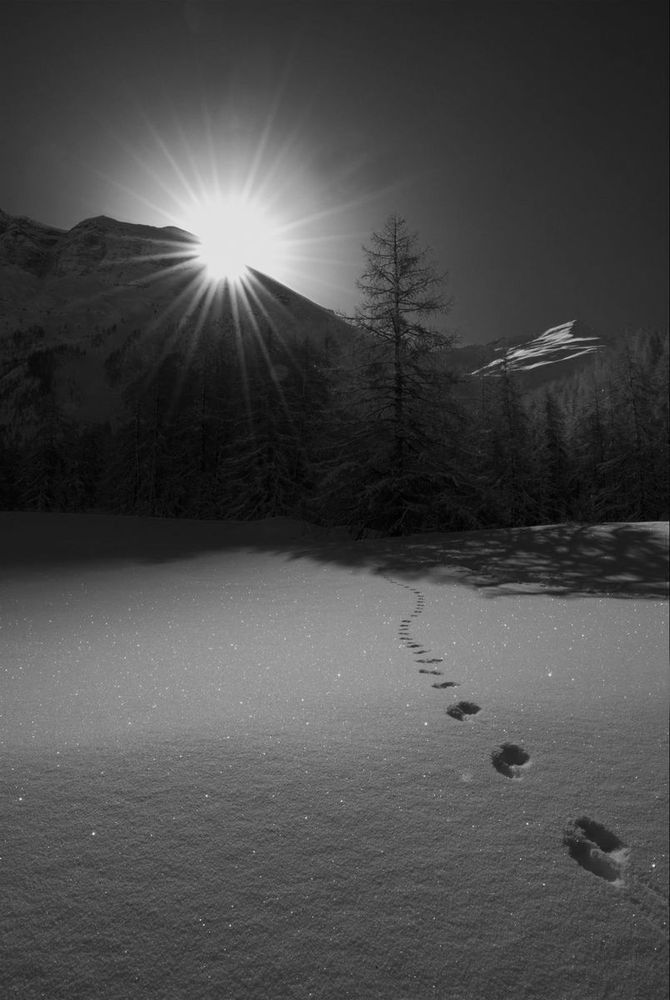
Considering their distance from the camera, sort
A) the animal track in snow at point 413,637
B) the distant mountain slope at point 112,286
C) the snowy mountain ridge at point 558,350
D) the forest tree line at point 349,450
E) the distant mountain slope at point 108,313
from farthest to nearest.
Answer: the snowy mountain ridge at point 558,350 < the distant mountain slope at point 112,286 < the distant mountain slope at point 108,313 < the forest tree line at point 349,450 < the animal track in snow at point 413,637

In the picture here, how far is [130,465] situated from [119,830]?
963 inches

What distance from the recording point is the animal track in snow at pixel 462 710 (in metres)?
1.95

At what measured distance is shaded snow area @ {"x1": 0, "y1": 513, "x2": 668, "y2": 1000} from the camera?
893 mm

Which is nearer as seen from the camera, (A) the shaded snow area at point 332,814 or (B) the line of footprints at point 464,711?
(A) the shaded snow area at point 332,814

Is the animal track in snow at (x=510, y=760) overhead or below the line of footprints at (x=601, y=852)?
overhead

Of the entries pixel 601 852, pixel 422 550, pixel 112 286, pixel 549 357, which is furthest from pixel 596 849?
pixel 549 357

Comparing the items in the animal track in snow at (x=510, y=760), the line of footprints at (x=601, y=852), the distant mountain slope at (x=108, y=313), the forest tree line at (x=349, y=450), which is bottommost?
the line of footprints at (x=601, y=852)

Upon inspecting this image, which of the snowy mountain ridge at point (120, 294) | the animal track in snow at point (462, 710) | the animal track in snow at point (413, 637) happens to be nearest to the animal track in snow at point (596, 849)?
the animal track in snow at point (462, 710)

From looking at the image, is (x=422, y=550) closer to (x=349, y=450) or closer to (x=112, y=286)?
(x=349, y=450)

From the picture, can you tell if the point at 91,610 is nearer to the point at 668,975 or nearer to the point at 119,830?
the point at 119,830

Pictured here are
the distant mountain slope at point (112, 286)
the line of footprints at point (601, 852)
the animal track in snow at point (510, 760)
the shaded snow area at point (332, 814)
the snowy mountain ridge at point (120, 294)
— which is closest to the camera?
the shaded snow area at point (332, 814)

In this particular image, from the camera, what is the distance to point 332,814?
1271 mm

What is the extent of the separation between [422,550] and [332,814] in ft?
20.1

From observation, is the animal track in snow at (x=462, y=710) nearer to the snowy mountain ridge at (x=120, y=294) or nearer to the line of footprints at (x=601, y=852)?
the line of footprints at (x=601, y=852)
